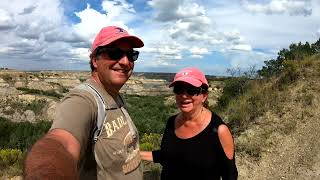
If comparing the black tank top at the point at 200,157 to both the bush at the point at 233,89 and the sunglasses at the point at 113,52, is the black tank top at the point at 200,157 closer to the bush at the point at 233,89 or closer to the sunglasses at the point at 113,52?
the sunglasses at the point at 113,52

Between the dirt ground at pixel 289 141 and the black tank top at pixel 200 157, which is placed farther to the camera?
the dirt ground at pixel 289 141

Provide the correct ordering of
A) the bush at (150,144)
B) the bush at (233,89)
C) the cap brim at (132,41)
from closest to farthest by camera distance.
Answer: the cap brim at (132,41) < the bush at (150,144) < the bush at (233,89)

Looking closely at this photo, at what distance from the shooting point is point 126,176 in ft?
6.84

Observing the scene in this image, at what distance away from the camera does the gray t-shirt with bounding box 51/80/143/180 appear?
5.53 ft

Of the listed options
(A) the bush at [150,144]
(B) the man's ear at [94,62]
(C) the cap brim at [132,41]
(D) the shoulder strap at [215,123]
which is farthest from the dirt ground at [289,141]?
(B) the man's ear at [94,62]

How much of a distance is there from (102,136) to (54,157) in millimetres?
526

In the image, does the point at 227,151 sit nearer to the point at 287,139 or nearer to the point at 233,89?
the point at 287,139

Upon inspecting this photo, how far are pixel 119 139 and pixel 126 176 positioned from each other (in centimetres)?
22

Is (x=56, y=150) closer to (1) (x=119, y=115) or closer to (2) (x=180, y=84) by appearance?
(1) (x=119, y=115)

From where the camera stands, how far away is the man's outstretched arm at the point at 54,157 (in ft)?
4.12

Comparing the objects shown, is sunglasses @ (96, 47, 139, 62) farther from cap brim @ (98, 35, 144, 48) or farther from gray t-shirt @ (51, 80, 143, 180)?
gray t-shirt @ (51, 80, 143, 180)

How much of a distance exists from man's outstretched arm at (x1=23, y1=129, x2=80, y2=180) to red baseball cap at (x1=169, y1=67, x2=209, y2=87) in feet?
5.86

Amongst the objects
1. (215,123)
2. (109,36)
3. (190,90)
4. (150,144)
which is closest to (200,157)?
(215,123)

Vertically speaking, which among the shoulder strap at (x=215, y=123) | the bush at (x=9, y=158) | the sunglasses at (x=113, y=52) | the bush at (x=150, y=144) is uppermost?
the sunglasses at (x=113, y=52)
